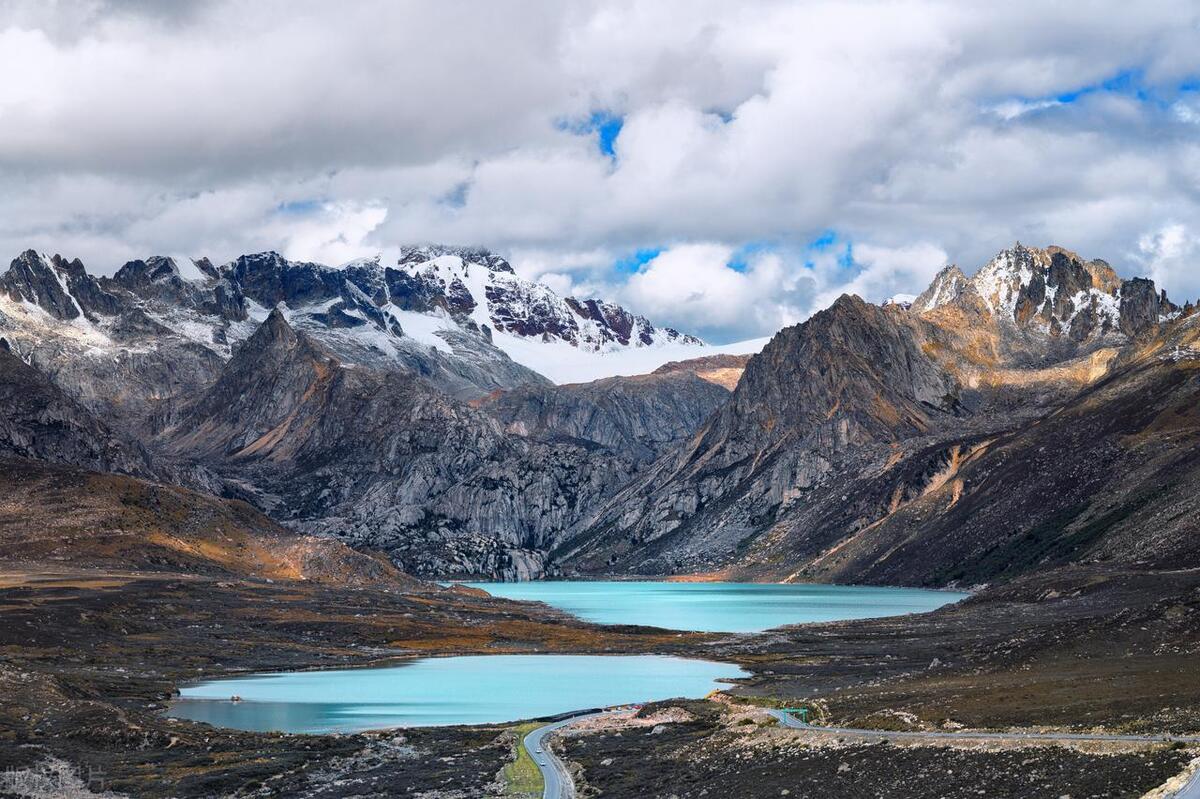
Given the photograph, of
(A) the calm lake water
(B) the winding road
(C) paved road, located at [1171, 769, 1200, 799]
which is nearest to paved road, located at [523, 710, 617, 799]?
(B) the winding road

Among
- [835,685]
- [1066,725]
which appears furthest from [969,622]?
[1066,725]

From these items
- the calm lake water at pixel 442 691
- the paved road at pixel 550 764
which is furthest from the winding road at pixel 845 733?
the calm lake water at pixel 442 691

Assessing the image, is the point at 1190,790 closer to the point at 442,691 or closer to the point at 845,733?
the point at 845,733

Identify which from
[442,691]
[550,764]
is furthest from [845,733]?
[442,691]

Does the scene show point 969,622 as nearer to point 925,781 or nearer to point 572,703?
point 572,703

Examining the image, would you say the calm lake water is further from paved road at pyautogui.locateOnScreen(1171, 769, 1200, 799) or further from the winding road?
paved road at pyautogui.locateOnScreen(1171, 769, 1200, 799)

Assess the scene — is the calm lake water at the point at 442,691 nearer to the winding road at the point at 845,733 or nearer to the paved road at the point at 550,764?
the paved road at the point at 550,764
